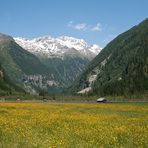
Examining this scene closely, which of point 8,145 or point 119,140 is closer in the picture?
point 8,145

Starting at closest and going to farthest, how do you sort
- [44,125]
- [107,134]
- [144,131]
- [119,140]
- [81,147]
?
[81,147]
[119,140]
[107,134]
[144,131]
[44,125]

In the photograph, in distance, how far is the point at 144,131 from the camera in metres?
27.5

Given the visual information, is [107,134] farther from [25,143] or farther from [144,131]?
[25,143]

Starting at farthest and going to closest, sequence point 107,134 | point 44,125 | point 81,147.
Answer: point 44,125, point 107,134, point 81,147

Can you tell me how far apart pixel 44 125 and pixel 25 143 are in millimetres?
11829

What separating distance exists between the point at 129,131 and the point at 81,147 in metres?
8.55

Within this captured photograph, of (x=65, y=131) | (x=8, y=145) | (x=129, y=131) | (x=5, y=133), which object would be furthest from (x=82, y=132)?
(x=8, y=145)

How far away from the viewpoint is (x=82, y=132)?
89.0ft

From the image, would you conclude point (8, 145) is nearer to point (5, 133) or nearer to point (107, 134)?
point (5, 133)

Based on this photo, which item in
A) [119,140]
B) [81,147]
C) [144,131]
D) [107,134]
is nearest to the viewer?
[81,147]

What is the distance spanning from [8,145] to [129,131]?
35.0 ft

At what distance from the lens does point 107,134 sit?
2588 cm

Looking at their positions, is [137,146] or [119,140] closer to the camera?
[137,146]

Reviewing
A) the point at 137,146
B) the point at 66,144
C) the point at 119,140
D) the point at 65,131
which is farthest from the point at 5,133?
the point at 137,146
